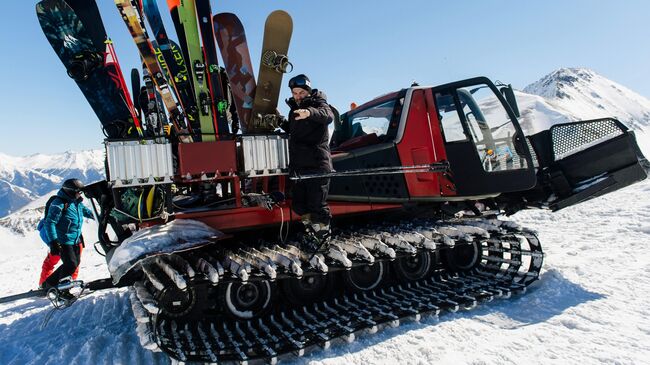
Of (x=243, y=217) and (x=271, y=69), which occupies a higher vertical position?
(x=271, y=69)

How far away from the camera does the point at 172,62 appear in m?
5.36

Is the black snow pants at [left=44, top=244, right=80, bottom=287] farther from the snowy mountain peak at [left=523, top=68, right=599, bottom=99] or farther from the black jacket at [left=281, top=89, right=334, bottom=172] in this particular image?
the snowy mountain peak at [left=523, top=68, right=599, bottom=99]

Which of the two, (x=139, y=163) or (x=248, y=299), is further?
(x=248, y=299)

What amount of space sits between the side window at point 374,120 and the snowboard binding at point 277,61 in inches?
55.7

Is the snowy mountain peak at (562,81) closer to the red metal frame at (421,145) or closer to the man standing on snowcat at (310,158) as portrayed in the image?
the red metal frame at (421,145)

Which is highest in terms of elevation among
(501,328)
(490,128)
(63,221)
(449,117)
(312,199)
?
(449,117)

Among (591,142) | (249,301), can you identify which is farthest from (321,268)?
(591,142)

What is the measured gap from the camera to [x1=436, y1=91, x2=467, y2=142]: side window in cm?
532

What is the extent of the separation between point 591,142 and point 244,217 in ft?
15.5

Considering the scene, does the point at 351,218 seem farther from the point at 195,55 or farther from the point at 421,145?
the point at 195,55

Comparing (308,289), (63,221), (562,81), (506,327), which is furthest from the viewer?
(562,81)

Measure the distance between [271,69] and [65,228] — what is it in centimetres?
381

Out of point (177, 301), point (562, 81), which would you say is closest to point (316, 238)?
point (177, 301)

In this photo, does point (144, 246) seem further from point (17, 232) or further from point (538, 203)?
point (17, 232)
